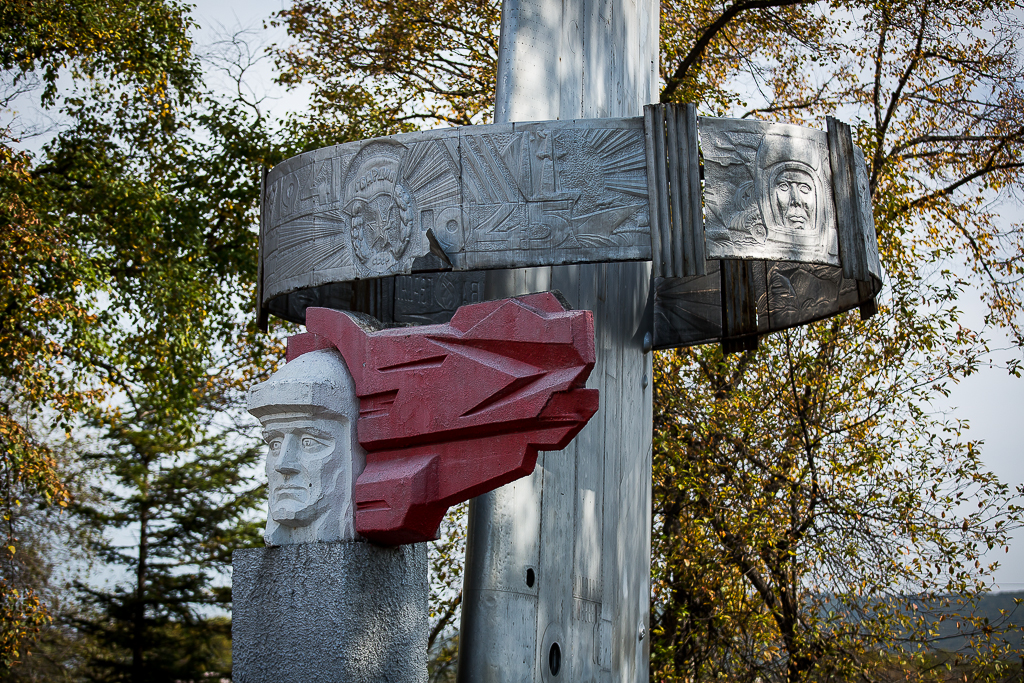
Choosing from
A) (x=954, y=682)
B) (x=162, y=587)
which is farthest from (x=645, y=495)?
(x=162, y=587)

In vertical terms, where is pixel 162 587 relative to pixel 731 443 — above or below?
below

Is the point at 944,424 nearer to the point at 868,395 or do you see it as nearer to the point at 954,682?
the point at 868,395

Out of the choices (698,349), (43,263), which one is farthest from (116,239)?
(698,349)

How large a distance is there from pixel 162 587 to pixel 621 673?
10424 millimetres

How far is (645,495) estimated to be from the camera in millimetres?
5375

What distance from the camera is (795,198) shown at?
412 centimetres

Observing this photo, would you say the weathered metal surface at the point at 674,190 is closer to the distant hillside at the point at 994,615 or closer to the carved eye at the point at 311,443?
the carved eye at the point at 311,443

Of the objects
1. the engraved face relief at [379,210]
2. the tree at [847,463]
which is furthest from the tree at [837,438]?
the engraved face relief at [379,210]

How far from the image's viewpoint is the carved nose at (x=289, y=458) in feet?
12.1

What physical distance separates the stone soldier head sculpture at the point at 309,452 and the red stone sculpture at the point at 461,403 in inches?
2.4

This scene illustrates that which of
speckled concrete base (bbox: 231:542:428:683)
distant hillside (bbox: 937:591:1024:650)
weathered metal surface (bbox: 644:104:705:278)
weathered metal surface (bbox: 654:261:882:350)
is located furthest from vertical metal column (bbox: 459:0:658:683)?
distant hillside (bbox: 937:591:1024:650)

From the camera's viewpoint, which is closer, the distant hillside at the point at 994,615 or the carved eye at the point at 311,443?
the carved eye at the point at 311,443

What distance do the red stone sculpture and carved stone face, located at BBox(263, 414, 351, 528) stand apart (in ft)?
0.32

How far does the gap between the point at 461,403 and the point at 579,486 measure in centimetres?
134
